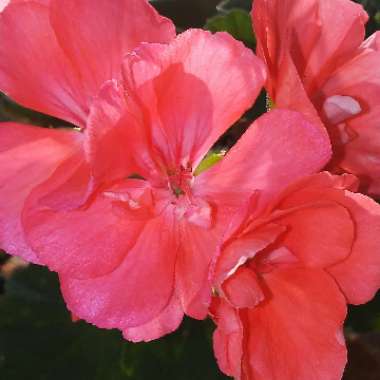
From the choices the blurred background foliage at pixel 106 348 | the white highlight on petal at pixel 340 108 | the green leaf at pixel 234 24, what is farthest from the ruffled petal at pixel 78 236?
the green leaf at pixel 234 24

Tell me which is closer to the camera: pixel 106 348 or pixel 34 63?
pixel 34 63

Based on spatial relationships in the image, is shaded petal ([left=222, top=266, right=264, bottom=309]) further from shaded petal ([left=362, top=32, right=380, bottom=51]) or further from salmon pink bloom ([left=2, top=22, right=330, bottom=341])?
shaded petal ([left=362, top=32, right=380, bottom=51])

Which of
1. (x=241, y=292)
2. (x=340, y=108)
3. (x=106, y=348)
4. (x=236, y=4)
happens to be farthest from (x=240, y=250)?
(x=236, y=4)

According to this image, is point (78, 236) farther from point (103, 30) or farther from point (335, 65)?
point (335, 65)

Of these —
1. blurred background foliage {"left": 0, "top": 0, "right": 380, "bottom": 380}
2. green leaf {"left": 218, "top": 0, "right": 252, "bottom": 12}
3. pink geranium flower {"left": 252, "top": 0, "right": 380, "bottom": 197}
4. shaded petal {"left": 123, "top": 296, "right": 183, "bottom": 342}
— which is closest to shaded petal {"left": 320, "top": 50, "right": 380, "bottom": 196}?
pink geranium flower {"left": 252, "top": 0, "right": 380, "bottom": 197}

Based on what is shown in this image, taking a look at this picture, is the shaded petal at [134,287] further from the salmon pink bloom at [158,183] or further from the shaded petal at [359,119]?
the shaded petal at [359,119]

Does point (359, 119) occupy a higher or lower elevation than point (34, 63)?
lower
